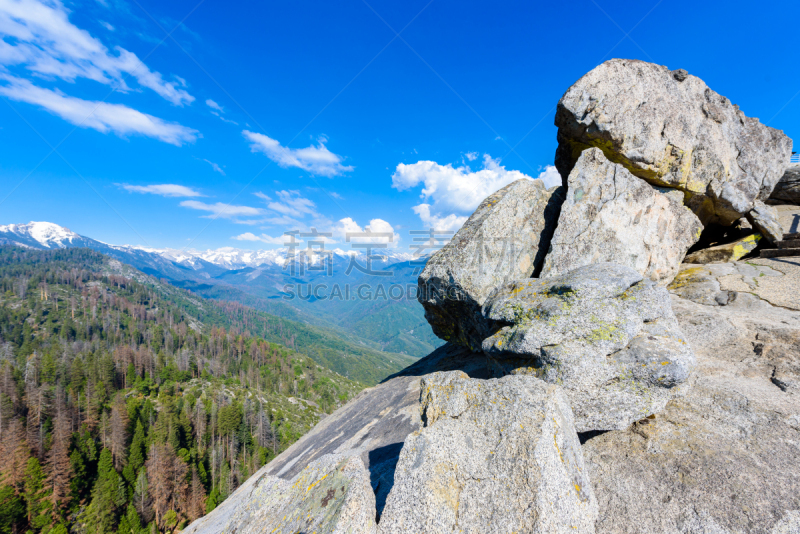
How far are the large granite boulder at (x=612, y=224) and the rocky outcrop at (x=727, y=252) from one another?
4019 millimetres

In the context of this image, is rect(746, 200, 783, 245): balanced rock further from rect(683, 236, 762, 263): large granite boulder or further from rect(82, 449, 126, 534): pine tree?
rect(82, 449, 126, 534): pine tree

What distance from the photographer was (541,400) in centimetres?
570

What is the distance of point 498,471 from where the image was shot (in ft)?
16.5

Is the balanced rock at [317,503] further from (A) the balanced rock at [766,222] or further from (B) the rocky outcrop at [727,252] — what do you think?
(A) the balanced rock at [766,222]

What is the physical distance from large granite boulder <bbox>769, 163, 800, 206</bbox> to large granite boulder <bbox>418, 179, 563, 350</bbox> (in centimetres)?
2206

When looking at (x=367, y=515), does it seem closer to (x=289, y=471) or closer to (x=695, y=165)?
(x=289, y=471)

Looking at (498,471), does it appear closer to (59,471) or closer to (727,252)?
(727,252)

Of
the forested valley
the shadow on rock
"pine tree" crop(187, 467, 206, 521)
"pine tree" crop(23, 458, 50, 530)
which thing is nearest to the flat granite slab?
the shadow on rock

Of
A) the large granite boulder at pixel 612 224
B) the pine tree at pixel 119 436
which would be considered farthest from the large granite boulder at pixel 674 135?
the pine tree at pixel 119 436

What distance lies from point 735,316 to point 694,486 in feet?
28.9

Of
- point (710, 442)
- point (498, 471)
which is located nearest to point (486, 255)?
point (710, 442)

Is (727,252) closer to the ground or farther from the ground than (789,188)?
closer to the ground

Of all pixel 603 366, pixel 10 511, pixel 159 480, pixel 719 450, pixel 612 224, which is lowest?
pixel 159 480

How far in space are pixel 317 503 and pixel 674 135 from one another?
19770mm
